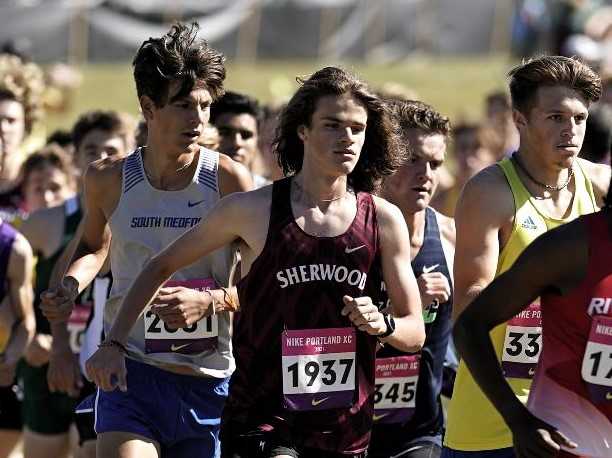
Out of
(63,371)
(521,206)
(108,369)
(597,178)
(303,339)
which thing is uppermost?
(597,178)

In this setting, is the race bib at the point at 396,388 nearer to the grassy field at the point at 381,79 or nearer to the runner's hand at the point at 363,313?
the runner's hand at the point at 363,313

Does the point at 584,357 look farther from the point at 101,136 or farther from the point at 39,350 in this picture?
the point at 101,136

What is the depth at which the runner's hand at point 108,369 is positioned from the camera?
212 inches

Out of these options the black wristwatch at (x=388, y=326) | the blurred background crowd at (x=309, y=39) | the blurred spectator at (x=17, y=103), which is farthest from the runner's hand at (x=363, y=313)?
the blurred background crowd at (x=309, y=39)

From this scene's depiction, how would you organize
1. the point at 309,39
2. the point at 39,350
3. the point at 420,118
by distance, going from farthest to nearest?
the point at 309,39 → the point at 39,350 → the point at 420,118

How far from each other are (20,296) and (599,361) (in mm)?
3317

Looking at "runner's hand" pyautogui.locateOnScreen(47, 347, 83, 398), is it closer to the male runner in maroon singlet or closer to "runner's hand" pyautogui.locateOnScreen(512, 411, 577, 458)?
the male runner in maroon singlet

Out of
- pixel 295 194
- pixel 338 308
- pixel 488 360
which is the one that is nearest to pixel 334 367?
pixel 338 308

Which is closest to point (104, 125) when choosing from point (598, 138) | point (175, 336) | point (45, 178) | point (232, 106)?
point (45, 178)

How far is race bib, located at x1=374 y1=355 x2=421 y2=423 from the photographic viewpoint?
6.56 metres

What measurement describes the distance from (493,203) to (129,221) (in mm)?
1437

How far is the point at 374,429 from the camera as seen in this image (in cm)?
664

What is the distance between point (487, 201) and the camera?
561 cm

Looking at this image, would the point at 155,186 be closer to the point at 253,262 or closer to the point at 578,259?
the point at 253,262
